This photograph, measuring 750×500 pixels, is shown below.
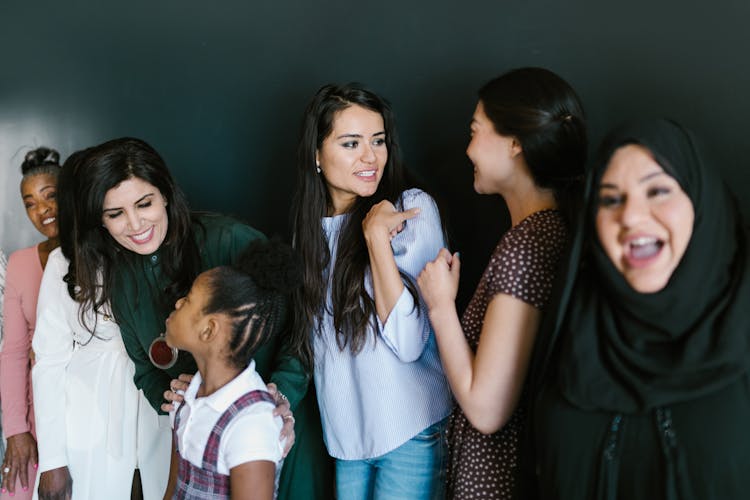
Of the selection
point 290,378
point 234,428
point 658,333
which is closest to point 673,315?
point 658,333

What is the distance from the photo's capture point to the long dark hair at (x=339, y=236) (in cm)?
178

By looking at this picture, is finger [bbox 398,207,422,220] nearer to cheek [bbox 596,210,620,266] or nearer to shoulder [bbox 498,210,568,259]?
shoulder [bbox 498,210,568,259]

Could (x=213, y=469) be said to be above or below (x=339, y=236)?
below

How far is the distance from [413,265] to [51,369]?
1210 millimetres

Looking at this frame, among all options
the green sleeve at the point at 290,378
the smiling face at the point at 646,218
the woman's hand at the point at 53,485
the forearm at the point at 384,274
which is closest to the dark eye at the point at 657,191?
the smiling face at the point at 646,218

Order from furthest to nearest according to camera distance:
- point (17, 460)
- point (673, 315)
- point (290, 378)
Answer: point (17, 460)
point (290, 378)
point (673, 315)

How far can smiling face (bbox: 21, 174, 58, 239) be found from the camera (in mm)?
2355

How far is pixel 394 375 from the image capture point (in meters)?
1.74

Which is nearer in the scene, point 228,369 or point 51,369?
point 228,369

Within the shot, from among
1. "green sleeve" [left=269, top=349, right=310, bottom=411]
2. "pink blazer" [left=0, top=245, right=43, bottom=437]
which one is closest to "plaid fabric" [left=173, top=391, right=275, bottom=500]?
"green sleeve" [left=269, top=349, right=310, bottom=411]

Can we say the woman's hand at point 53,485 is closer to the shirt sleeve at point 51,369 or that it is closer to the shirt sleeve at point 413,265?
the shirt sleeve at point 51,369

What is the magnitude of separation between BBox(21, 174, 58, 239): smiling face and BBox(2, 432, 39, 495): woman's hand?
0.71 metres

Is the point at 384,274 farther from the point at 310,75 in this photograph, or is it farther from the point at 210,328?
the point at 310,75

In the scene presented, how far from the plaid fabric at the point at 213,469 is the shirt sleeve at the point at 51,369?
0.71m
